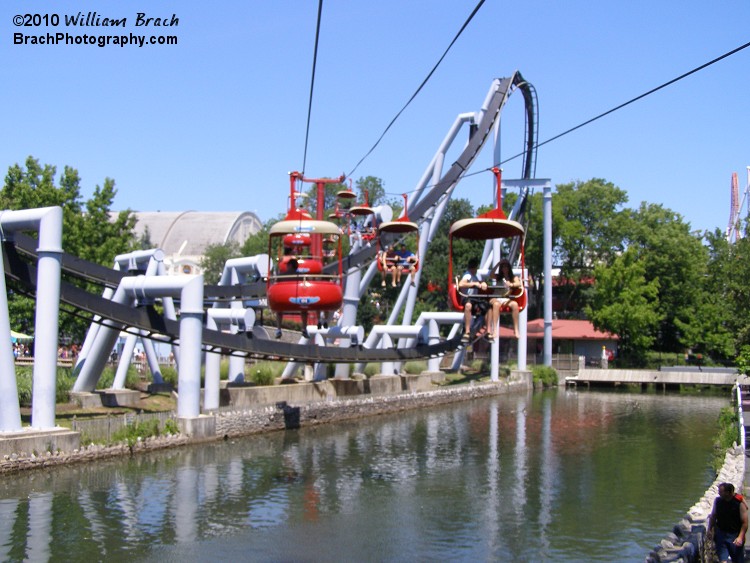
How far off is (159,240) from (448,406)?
7488 centimetres

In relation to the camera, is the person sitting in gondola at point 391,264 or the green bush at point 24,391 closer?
the person sitting in gondola at point 391,264

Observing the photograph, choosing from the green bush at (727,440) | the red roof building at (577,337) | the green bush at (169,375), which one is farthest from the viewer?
the red roof building at (577,337)

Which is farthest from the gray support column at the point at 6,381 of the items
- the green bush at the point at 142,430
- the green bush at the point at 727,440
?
the green bush at the point at 727,440

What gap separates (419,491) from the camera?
69.8ft

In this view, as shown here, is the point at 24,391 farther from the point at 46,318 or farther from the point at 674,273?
the point at 674,273

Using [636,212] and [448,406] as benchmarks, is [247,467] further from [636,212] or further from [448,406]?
[636,212]

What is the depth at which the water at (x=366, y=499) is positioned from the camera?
15.7m

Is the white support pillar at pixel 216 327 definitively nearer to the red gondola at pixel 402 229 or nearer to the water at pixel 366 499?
the water at pixel 366 499

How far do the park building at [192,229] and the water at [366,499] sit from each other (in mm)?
78629

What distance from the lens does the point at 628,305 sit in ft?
212

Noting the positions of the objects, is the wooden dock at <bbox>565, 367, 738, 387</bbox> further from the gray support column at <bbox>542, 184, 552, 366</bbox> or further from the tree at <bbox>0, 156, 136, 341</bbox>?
the tree at <bbox>0, 156, 136, 341</bbox>

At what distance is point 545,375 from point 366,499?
39.9 m

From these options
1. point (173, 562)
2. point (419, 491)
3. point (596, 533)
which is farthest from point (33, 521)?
point (596, 533)

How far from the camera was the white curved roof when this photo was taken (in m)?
108
